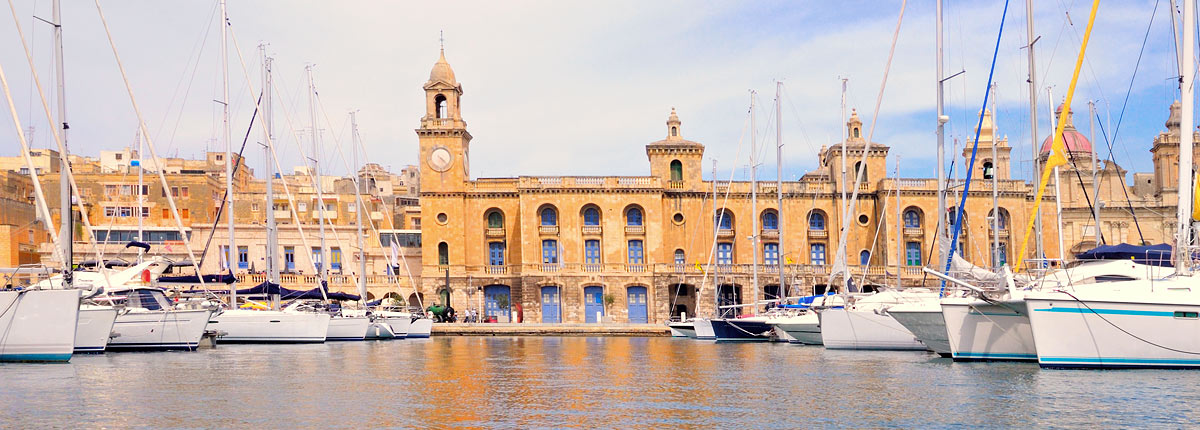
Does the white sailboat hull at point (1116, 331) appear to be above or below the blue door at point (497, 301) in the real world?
above

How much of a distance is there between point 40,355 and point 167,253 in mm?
38672

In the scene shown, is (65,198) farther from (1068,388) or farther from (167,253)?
(167,253)

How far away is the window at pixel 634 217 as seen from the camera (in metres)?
63.2

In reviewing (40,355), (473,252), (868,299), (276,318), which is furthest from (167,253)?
(868,299)

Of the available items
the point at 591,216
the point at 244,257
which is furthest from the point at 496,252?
the point at 244,257

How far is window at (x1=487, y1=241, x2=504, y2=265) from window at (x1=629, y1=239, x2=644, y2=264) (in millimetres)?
7111

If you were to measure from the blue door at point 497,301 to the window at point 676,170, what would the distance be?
1115 centimetres

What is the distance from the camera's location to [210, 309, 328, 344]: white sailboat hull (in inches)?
1540

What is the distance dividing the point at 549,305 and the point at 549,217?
4782 mm

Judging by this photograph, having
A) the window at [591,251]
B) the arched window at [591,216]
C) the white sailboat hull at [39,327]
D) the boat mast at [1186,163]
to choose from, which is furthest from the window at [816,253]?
the white sailboat hull at [39,327]

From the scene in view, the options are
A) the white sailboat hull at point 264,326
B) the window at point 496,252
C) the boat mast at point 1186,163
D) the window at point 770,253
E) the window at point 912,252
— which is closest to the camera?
the boat mast at point 1186,163

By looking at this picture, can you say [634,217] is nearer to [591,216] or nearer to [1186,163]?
[591,216]

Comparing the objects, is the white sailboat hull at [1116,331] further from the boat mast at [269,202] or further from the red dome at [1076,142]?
the red dome at [1076,142]

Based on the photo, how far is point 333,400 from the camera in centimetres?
1991
